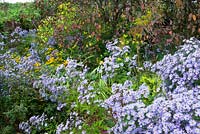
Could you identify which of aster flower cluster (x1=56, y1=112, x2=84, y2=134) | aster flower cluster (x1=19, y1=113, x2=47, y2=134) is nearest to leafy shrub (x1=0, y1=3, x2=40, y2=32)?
aster flower cluster (x1=19, y1=113, x2=47, y2=134)

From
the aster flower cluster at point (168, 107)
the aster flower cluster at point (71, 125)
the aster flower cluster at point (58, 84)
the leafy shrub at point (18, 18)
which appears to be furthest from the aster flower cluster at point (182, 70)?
the leafy shrub at point (18, 18)

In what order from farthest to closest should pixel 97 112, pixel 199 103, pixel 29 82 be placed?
pixel 29 82 < pixel 97 112 < pixel 199 103

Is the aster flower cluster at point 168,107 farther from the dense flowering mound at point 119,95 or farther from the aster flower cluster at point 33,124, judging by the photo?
the aster flower cluster at point 33,124

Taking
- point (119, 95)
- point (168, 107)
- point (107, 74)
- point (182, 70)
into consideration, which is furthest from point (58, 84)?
point (168, 107)

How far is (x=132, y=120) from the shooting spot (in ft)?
12.4

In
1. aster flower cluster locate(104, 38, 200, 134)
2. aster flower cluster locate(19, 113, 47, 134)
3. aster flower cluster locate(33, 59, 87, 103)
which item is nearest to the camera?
aster flower cluster locate(104, 38, 200, 134)

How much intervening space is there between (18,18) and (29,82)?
5751 millimetres

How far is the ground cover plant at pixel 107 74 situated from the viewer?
3834 mm

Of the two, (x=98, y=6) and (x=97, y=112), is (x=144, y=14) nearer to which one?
(x=98, y=6)

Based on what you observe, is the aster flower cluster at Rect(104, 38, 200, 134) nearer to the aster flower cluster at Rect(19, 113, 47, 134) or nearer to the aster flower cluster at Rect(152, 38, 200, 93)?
the aster flower cluster at Rect(152, 38, 200, 93)

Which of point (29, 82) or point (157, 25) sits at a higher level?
point (157, 25)

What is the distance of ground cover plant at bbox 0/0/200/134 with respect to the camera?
383 cm

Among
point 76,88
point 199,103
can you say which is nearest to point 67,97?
point 76,88

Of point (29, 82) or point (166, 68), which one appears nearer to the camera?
point (166, 68)
